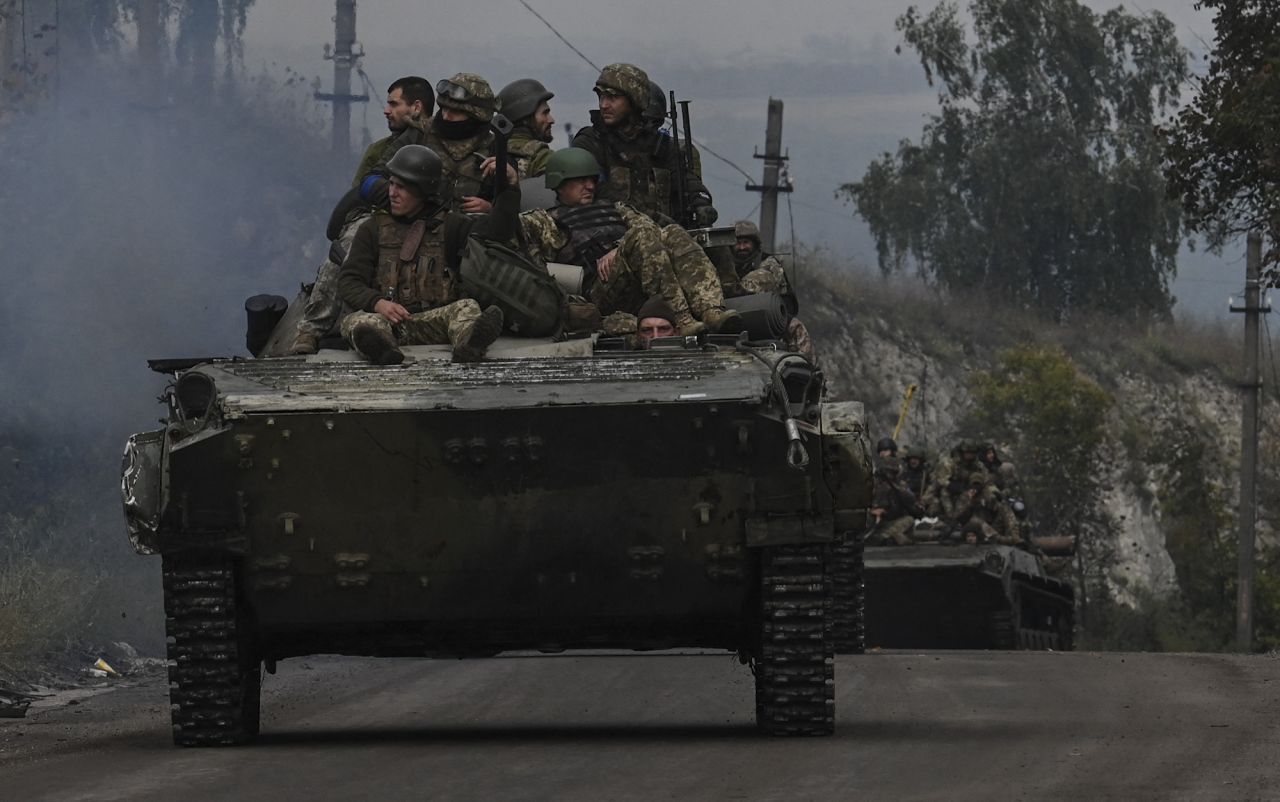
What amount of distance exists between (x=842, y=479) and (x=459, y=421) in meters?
1.68

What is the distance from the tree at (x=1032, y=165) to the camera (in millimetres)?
63125

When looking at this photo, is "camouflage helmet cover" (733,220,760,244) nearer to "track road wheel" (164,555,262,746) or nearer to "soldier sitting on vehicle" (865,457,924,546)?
"track road wheel" (164,555,262,746)

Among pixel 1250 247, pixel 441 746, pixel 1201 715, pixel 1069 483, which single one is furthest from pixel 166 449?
pixel 1069 483

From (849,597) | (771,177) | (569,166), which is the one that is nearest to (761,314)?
(569,166)

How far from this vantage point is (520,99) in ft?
52.8

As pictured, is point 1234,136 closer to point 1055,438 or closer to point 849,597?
point 849,597

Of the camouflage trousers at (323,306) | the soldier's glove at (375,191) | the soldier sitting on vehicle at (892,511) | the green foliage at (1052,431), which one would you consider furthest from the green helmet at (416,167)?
the green foliage at (1052,431)

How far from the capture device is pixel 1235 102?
85.4ft

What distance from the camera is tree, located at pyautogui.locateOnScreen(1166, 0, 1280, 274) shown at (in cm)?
2572

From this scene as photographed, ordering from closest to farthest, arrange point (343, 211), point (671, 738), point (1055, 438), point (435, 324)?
→ point (671, 738) < point (435, 324) < point (343, 211) < point (1055, 438)

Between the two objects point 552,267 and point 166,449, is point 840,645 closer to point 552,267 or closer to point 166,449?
point 552,267

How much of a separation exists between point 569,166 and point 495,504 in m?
3.51

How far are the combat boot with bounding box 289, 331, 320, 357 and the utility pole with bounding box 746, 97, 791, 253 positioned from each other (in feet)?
77.6

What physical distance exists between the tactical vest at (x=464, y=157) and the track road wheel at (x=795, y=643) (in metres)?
3.69
